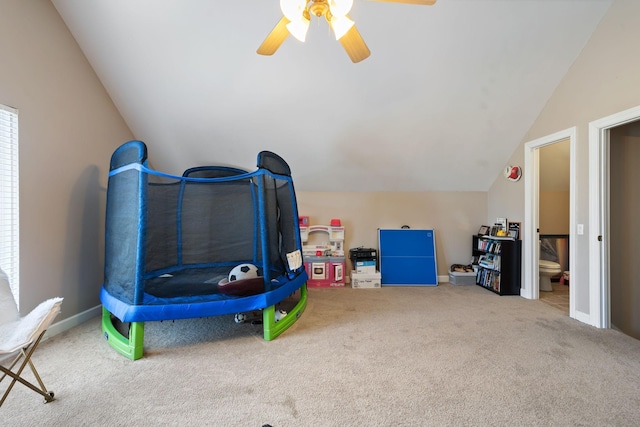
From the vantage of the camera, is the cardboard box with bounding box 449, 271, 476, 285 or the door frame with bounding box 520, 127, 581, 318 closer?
the door frame with bounding box 520, 127, 581, 318

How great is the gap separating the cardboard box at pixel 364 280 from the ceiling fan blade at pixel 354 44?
282 centimetres

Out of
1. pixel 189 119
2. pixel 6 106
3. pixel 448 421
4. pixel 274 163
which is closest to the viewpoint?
pixel 448 421

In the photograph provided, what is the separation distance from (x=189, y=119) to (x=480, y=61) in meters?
3.20

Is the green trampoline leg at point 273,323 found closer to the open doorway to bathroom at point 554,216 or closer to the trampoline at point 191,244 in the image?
the trampoline at point 191,244

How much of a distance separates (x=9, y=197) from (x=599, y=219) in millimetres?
5025

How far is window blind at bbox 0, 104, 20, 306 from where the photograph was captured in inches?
82.7

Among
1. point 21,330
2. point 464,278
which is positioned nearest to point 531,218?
point 464,278

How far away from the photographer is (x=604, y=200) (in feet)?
8.21

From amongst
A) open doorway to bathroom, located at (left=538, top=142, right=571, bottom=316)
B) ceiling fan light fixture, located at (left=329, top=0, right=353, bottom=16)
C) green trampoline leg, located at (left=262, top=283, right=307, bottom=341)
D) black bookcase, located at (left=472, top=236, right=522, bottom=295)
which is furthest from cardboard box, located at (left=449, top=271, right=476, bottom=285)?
ceiling fan light fixture, located at (left=329, top=0, right=353, bottom=16)

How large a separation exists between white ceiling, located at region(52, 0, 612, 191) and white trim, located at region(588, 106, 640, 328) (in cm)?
84

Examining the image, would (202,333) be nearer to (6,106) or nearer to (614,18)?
(6,106)

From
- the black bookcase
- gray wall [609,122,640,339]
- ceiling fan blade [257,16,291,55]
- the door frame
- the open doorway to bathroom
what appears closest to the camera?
ceiling fan blade [257,16,291,55]

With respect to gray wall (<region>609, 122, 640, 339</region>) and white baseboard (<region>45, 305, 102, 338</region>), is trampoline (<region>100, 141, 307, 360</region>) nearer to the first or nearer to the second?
white baseboard (<region>45, 305, 102, 338</region>)

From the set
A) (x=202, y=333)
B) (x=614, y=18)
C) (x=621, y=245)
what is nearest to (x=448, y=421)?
(x=202, y=333)
